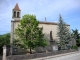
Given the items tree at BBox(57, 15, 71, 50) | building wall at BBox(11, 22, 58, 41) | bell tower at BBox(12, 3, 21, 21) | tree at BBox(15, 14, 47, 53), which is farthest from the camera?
bell tower at BBox(12, 3, 21, 21)

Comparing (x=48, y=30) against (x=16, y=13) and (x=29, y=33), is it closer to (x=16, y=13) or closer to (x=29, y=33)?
(x=29, y=33)

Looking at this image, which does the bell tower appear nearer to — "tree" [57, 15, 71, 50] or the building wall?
the building wall

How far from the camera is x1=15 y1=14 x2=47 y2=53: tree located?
89.8 feet

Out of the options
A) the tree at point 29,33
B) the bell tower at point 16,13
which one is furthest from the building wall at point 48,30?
the bell tower at point 16,13

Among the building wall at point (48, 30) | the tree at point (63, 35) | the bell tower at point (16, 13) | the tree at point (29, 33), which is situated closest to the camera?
the tree at point (29, 33)

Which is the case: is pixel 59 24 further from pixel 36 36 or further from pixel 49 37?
pixel 36 36

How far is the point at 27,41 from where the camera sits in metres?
A: 26.8

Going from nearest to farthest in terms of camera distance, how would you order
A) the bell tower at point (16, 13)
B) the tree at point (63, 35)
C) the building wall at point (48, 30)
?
the tree at point (63, 35)
the building wall at point (48, 30)
the bell tower at point (16, 13)

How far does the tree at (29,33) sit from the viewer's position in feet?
89.8

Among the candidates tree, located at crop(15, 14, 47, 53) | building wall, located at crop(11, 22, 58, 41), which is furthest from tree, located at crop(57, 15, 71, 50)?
tree, located at crop(15, 14, 47, 53)

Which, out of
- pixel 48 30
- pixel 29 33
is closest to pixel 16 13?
pixel 48 30

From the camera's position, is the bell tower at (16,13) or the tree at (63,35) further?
the bell tower at (16,13)

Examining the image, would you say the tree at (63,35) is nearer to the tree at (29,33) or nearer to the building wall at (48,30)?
the building wall at (48,30)

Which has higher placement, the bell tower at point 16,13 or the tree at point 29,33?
the bell tower at point 16,13
